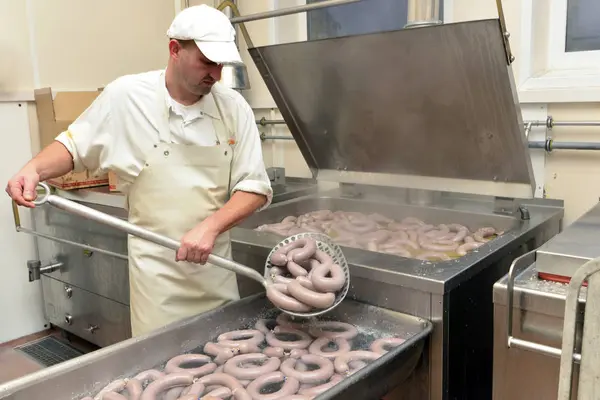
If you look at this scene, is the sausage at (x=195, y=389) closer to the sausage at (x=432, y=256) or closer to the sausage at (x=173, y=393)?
the sausage at (x=173, y=393)

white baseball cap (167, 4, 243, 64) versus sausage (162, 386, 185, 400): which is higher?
white baseball cap (167, 4, 243, 64)

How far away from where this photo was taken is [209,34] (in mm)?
1262

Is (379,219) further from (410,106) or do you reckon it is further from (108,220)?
(108,220)

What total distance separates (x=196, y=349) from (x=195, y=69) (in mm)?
691

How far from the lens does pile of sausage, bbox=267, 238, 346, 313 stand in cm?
126

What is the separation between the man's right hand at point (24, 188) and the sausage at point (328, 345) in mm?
723

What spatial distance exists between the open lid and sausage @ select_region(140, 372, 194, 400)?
1.12 m

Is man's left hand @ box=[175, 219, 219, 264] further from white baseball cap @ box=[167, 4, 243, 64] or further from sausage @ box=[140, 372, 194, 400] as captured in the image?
white baseball cap @ box=[167, 4, 243, 64]

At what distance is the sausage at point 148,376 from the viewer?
1.10m

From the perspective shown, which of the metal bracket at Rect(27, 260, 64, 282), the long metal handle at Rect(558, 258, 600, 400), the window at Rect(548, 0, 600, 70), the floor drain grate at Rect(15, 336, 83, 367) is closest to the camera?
the long metal handle at Rect(558, 258, 600, 400)

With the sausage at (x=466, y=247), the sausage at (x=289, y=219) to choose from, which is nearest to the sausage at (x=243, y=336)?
the sausage at (x=466, y=247)

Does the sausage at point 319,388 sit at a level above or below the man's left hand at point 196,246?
below

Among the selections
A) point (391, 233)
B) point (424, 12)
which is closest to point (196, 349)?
point (391, 233)

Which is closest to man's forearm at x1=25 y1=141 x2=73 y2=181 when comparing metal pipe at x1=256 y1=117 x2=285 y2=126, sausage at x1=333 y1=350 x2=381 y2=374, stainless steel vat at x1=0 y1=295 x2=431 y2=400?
stainless steel vat at x1=0 y1=295 x2=431 y2=400
